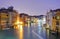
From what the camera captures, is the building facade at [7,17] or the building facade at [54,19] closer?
the building facade at [7,17]

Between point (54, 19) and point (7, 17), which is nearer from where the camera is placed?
point (7, 17)

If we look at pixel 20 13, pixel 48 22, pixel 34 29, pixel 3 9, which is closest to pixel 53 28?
pixel 48 22

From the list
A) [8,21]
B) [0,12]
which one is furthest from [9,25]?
[0,12]

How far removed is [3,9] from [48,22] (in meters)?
1.82

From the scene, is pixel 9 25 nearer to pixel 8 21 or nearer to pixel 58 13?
pixel 8 21

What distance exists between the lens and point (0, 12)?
5.41m

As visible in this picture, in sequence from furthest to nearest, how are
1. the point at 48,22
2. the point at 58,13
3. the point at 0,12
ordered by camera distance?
the point at 48,22, the point at 58,13, the point at 0,12

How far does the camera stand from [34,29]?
6.57m

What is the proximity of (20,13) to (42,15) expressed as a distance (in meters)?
0.73

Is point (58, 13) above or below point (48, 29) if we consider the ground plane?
above

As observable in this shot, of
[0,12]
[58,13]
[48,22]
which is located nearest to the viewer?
[0,12]

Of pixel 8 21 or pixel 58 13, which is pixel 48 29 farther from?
pixel 8 21

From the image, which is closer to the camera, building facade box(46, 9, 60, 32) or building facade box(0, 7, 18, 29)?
building facade box(0, 7, 18, 29)

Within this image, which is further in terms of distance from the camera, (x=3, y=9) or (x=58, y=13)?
(x=58, y=13)
